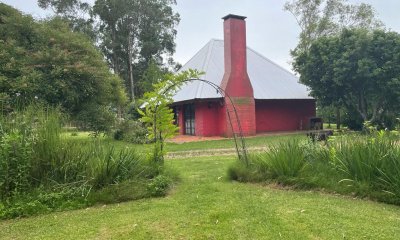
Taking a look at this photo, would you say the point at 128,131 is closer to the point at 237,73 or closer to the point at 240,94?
the point at 240,94

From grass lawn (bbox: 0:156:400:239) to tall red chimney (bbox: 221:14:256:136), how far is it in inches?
522

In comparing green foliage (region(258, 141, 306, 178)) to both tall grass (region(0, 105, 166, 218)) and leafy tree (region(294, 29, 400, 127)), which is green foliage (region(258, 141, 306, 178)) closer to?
tall grass (region(0, 105, 166, 218))

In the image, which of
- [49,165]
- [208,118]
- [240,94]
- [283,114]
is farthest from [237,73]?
[49,165]

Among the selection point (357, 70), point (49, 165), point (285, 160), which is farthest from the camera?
point (357, 70)

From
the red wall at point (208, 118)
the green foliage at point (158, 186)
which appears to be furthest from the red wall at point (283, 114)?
the green foliage at point (158, 186)

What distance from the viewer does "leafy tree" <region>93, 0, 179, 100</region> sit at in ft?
106

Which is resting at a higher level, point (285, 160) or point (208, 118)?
point (208, 118)

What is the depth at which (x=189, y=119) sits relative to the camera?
21.8 m

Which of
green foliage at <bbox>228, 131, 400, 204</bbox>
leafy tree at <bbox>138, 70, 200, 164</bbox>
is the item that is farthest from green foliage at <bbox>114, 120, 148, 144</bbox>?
green foliage at <bbox>228, 131, 400, 204</bbox>

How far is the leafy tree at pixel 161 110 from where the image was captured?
6602 mm

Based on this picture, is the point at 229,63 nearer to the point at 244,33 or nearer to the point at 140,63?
the point at 244,33

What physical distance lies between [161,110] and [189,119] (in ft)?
49.6

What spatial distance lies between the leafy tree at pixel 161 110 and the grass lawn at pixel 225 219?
152 centimetres

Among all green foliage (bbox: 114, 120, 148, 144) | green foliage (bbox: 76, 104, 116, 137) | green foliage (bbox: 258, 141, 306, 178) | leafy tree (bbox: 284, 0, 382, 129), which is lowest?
green foliage (bbox: 258, 141, 306, 178)
